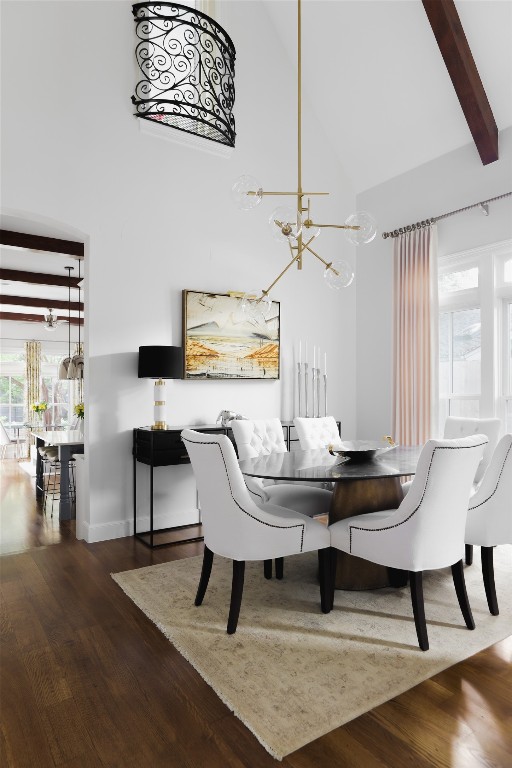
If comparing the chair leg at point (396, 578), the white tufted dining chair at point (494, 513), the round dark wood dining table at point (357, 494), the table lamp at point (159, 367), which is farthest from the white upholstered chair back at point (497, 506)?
the table lamp at point (159, 367)

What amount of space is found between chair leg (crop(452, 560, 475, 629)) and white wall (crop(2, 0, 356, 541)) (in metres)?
2.55

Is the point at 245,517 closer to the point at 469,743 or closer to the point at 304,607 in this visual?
the point at 304,607

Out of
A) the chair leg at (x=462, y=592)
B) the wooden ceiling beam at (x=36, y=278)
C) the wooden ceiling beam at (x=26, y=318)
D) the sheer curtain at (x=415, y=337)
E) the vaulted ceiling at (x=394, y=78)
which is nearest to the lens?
the chair leg at (x=462, y=592)

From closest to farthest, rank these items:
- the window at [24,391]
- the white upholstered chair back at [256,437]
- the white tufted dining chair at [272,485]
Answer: the white tufted dining chair at [272,485]
the white upholstered chair back at [256,437]
the window at [24,391]

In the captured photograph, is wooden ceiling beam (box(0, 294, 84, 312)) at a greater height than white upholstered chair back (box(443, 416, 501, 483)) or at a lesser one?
greater

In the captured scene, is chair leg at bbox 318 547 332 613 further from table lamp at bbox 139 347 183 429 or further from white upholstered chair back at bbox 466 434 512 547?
table lamp at bbox 139 347 183 429

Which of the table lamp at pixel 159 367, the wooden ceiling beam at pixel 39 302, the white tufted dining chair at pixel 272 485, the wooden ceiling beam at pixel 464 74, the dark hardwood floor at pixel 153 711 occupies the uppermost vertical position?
the wooden ceiling beam at pixel 464 74

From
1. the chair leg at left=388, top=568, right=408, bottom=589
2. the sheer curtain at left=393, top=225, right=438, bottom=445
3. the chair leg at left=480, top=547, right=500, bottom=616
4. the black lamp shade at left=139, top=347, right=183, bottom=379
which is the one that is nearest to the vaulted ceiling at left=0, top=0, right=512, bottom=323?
the sheer curtain at left=393, top=225, right=438, bottom=445

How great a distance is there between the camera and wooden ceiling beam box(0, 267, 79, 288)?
6708 mm

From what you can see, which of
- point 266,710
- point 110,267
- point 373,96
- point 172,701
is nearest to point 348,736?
point 266,710

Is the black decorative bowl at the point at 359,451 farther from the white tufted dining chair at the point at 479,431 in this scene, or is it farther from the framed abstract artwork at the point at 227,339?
the framed abstract artwork at the point at 227,339

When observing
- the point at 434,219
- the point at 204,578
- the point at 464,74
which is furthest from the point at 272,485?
the point at 464,74

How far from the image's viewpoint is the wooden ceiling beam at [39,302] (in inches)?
336

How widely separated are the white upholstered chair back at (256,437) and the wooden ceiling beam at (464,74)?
2.97 meters
